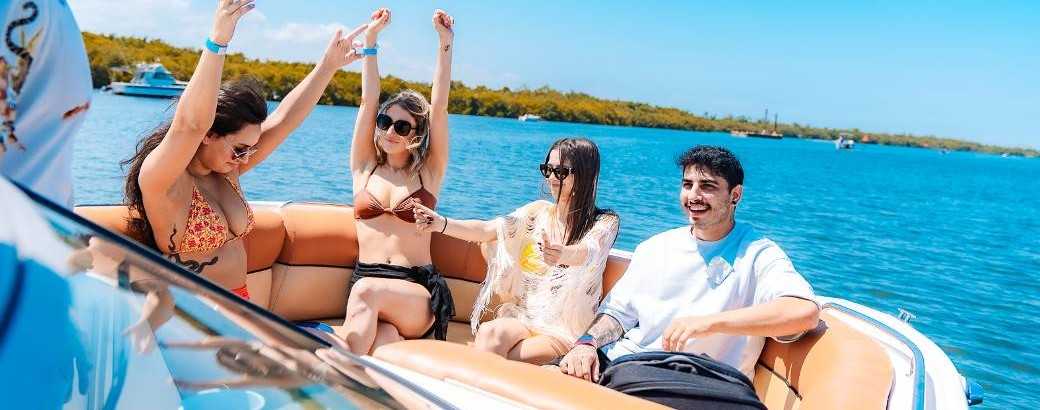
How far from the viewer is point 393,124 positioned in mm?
2734

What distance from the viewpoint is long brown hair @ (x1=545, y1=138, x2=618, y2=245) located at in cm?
263

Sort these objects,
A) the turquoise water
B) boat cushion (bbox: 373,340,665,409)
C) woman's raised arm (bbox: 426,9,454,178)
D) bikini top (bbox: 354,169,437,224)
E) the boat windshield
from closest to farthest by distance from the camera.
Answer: the boat windshield
boat cushion (bbox: 373,340,665,409)
bikini top (bbox: 354,169,437,224)
woman's raised arm (bbox: 426,9,454,178)
the turquoise water

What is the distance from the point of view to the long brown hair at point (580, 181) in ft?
8.63

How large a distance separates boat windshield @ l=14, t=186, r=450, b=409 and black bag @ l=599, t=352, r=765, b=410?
123 centimetres

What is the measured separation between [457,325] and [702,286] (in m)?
1.20

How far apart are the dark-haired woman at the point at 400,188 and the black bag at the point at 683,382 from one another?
81 centimetres

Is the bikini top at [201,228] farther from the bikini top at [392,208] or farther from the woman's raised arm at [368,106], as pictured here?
the woman's raised arm at [368,106]

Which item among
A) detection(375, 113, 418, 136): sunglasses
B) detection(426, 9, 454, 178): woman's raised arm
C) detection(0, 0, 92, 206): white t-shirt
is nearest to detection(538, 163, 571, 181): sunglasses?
detection(426, 9, 454, 178): woman's raised arm

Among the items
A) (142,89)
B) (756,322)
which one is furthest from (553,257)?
(142,89)

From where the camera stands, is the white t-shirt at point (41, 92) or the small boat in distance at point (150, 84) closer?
the white t-shirt at point (41, 92)

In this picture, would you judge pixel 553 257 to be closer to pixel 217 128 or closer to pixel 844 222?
pixel 217 128

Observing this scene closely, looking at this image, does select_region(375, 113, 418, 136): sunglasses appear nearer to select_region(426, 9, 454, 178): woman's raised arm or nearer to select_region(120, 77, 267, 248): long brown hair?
select_region(426, 9, 454, 178): woman's raised arm

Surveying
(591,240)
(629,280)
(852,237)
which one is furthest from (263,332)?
(852,237)

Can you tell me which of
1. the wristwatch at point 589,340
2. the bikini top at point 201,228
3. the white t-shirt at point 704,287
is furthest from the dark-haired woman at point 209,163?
the white t-shirt at point 704,287
